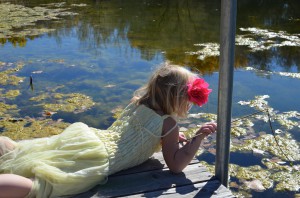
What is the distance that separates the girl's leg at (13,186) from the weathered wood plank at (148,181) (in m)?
0.37

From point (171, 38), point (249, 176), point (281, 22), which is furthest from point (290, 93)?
point (281, 22)

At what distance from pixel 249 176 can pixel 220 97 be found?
1659mm

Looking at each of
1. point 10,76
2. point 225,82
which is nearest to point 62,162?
point 225,82

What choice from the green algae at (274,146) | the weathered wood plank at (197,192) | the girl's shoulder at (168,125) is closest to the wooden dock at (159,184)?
the weathered wood plank at (197,192)

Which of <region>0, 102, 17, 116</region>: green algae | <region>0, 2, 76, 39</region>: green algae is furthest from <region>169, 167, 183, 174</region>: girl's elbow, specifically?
<region>0, 2, 76, 39</region>: green algae

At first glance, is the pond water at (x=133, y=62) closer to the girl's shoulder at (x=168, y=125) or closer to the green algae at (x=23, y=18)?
the green algae at (x=23, y=18)

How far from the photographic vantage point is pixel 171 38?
9219 millimetres

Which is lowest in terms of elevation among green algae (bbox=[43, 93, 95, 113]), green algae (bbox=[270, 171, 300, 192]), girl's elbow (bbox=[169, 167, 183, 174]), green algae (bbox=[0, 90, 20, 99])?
green algae (bbox=[270, 171, 300, 192])

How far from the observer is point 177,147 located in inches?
99.5

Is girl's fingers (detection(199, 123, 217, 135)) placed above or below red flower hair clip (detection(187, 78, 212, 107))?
below

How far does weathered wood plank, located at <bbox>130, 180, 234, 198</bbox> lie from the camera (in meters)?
2.26

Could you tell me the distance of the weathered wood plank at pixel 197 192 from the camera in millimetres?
2258

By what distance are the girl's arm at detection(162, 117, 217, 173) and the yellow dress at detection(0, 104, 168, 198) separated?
60 mm

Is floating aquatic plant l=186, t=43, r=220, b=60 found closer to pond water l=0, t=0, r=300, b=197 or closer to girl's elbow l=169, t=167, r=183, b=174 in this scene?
pond water l=0, t=0, r=300, b=197
